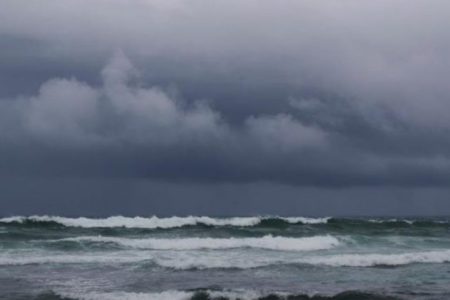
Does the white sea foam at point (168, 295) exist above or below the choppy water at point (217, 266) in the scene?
below

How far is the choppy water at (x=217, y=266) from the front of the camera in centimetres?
1672

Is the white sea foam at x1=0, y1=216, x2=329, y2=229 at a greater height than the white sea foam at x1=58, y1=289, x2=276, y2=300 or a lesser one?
greater

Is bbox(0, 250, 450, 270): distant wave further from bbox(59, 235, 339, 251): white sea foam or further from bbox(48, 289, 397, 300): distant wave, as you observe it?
bbox(48, 289, 397, 300): distant wave

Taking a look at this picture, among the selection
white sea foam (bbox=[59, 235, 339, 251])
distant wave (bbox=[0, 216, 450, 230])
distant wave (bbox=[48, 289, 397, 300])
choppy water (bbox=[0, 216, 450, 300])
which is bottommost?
distant wave (bbox=[48, 289, 397, 300])

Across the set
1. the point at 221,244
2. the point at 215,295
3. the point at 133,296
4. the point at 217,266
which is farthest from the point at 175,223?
the point at 215,295

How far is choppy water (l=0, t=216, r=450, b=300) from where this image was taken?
1672cm

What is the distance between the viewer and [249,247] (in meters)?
30.2

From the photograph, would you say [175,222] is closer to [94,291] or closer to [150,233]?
[150,233]

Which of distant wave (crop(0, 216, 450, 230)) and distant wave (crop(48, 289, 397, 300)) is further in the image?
distant wave (crop(0, 216, 450, 230))

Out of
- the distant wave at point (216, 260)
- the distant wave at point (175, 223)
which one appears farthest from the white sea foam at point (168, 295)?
the distant wave at point (175, 223)

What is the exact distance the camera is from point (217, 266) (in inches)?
862

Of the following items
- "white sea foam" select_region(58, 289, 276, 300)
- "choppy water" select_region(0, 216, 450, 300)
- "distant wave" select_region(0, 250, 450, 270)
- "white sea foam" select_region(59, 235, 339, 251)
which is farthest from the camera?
"white sea foam" select_region(59, 235, 339, 251)

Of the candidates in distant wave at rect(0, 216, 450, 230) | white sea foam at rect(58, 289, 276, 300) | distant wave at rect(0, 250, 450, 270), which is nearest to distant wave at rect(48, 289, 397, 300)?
white sea foam at rect(58, 289, 276, 300)

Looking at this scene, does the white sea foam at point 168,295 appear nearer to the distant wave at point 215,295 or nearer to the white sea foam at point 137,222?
the distant wave at point 215,295
